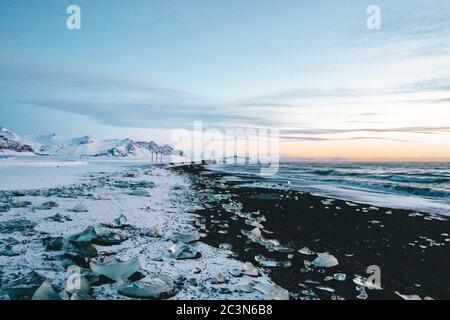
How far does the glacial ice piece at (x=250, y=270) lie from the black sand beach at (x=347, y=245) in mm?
287

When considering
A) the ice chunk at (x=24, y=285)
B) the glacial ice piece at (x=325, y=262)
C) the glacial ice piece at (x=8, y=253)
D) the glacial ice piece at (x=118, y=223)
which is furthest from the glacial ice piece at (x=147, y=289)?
the glacial ice piece at (x=118, y=223)

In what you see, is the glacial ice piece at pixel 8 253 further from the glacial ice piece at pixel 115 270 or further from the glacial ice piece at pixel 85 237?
the glacial ice piece at pixel 115 270

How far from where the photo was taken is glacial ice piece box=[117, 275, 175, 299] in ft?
13.7

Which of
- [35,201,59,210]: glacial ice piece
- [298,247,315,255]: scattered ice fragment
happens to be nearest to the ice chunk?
[298,247,315,255]: scattered ice fragment

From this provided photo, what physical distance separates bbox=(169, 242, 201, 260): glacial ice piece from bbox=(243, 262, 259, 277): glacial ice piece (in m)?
1.00

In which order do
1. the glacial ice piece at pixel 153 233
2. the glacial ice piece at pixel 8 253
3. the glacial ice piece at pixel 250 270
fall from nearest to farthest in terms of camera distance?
the glacial ice piece at pixel 250 270 → the glacial ice piece at pixel 8 253 → the glacial ice piece at pixel 153 233

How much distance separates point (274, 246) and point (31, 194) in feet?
32.7

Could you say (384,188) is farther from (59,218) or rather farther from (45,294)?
(45,294)

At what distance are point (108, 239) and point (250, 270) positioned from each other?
2986mm

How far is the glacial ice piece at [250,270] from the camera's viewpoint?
5.13 metres

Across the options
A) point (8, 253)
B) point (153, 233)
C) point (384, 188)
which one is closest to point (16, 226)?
point (8, 253)

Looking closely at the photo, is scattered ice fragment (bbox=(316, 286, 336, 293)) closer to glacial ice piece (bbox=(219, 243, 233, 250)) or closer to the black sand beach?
the black sand beach
